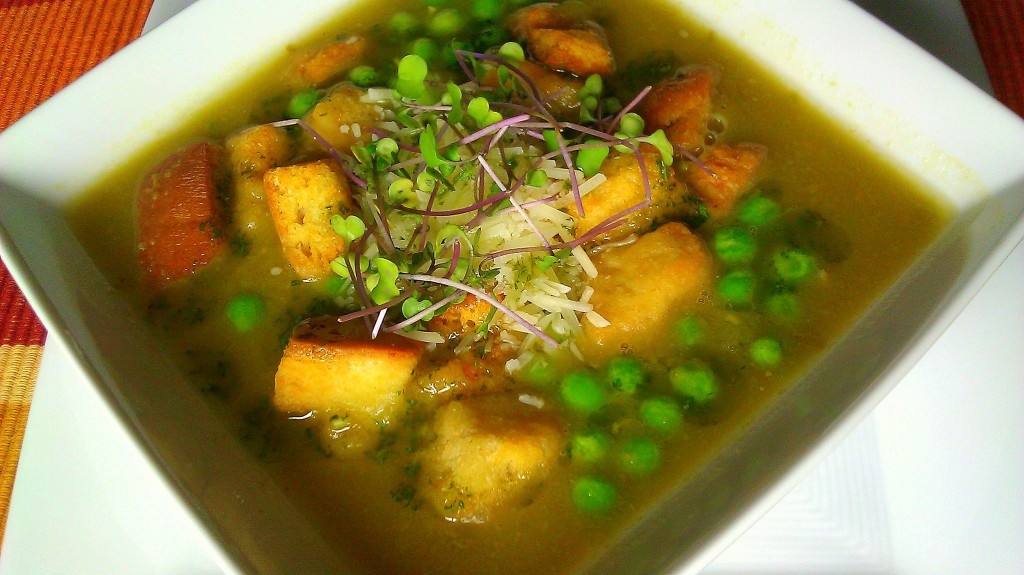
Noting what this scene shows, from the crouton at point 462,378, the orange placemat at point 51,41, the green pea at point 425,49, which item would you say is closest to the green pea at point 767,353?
the crouton at point 462,378

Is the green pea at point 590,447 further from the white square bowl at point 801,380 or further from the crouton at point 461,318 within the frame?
the crouton at point 461,318

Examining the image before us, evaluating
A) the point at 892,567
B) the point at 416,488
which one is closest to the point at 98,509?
Answer: the point at 416,488

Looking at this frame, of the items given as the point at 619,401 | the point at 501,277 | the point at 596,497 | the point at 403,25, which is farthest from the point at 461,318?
the point at 403,25

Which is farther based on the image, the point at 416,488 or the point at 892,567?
the point at 416,488

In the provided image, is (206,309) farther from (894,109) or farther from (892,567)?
(894,109)

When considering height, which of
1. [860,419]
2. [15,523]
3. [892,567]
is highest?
[860,419]

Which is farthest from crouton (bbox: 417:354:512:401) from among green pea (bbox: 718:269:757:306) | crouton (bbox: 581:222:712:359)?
green pea (bbox: 718:269:757:306)
